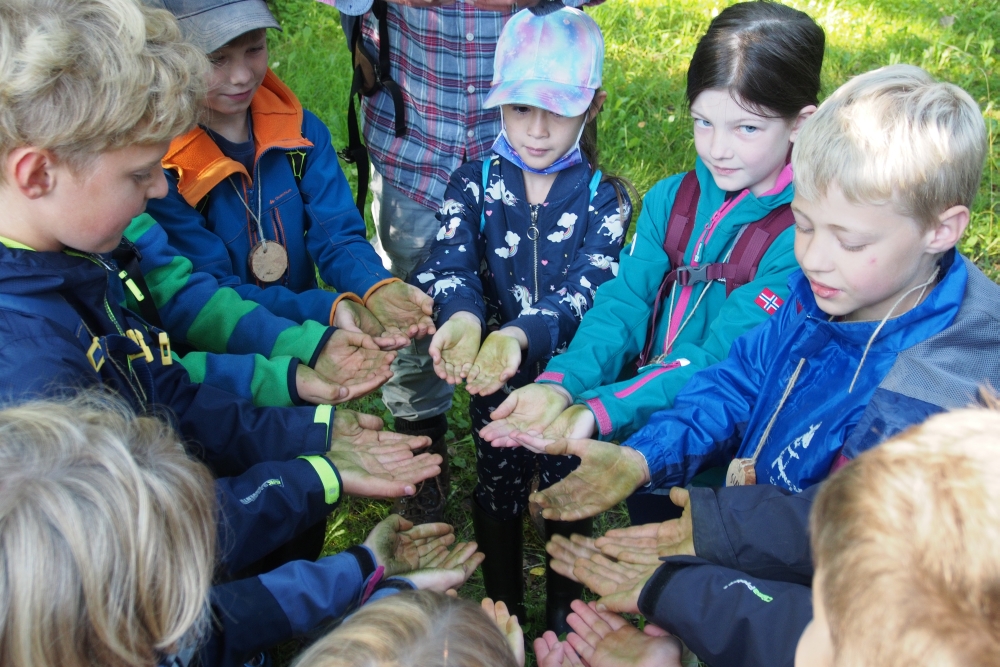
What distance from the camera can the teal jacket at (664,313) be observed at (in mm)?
2225

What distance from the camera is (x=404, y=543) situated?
217cm

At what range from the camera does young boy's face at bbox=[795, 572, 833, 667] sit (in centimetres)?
108

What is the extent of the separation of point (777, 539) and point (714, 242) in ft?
2.98

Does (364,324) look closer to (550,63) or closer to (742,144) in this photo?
(550,63)

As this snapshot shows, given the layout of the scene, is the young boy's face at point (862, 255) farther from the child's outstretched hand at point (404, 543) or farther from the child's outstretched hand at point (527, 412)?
the child's outstretched hand at point (404, 543)

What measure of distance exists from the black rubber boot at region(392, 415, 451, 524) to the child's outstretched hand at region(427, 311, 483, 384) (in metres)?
0.73

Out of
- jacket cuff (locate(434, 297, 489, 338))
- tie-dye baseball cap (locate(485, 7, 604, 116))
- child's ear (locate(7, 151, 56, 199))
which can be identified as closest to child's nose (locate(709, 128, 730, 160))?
tie-dye baseball cap (locate(485, 7, 604, 116))

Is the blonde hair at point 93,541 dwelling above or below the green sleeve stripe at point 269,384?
above

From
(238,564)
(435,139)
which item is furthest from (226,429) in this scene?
(435,139)

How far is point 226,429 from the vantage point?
220 centimetres

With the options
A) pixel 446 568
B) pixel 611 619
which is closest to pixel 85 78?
pixel 446 568

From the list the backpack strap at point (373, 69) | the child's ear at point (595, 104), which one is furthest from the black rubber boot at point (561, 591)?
the backpack strap at point (373, 69)

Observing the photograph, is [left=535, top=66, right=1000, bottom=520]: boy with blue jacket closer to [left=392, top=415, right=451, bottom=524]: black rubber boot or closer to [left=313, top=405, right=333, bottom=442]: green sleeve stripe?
[left=313, top=405, right=333, bottom=442]: green sleeve stripe

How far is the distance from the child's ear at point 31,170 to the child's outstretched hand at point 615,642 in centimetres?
157
